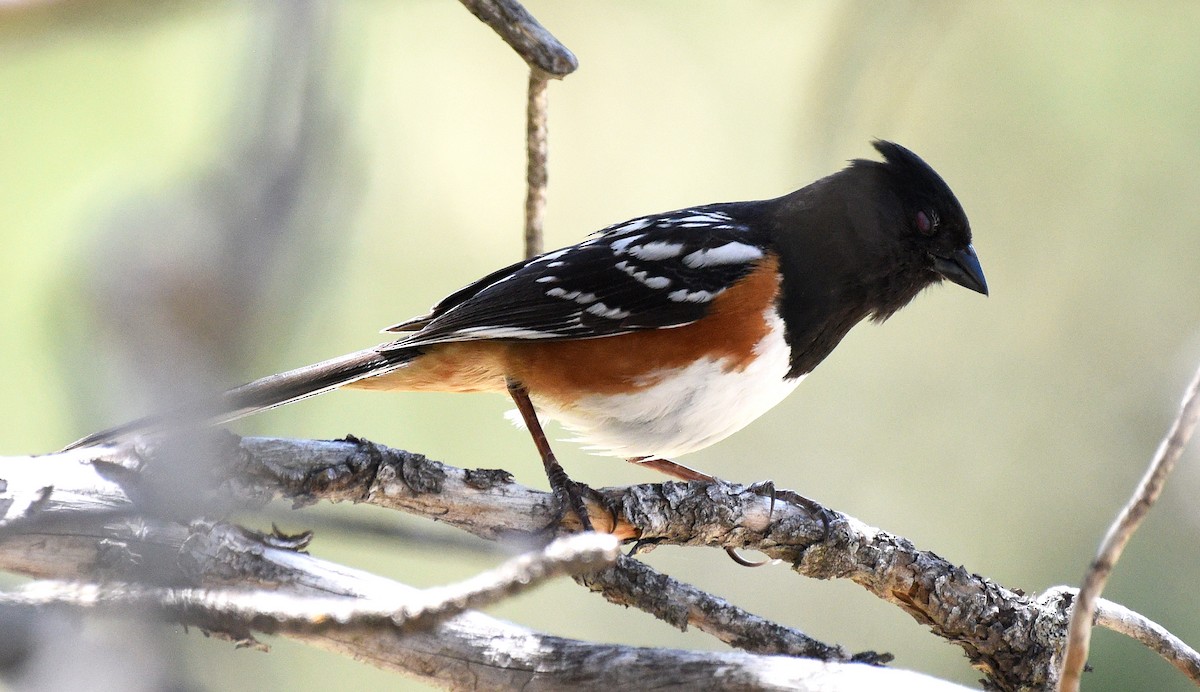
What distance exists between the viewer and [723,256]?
268 cm

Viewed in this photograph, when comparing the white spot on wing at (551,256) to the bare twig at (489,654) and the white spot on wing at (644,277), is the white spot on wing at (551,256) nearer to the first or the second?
the white spot on wing at (644,277)

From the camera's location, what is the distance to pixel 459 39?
18.6 feet

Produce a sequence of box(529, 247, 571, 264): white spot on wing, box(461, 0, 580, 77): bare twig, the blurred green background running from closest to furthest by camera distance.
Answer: box(461, 0, 580, 77): bare twig, box(529, 247, 571, 264): white spot on wing, the blurred green background

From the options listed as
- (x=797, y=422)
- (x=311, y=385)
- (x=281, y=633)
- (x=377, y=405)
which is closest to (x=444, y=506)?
(x=311, y=385)

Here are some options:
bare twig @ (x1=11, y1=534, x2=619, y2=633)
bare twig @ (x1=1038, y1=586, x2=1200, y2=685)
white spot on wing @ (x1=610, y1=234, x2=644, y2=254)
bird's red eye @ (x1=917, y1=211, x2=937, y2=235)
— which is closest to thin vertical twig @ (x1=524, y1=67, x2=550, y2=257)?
white spot on wing @ (x1=610, y1=234, x2=644, y2=254)

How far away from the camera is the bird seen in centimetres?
255

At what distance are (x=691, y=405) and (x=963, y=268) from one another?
0.90 metres

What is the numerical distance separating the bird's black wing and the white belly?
0.53ft

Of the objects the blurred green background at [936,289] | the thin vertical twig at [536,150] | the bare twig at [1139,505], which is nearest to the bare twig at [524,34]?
the thin vertical twig at [536,150]

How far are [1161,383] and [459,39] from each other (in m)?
4.04

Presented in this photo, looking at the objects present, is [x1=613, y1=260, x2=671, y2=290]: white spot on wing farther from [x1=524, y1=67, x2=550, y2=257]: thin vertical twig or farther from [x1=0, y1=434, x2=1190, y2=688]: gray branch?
[x1=0, y1=434, x2=1190, y2=688]: gray branch

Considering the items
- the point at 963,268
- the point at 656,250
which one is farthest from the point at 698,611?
the point at 963,268

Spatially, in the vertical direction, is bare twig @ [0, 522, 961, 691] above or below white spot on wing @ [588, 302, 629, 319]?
below

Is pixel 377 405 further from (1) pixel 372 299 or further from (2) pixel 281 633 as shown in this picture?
(2) pixel 281 633
